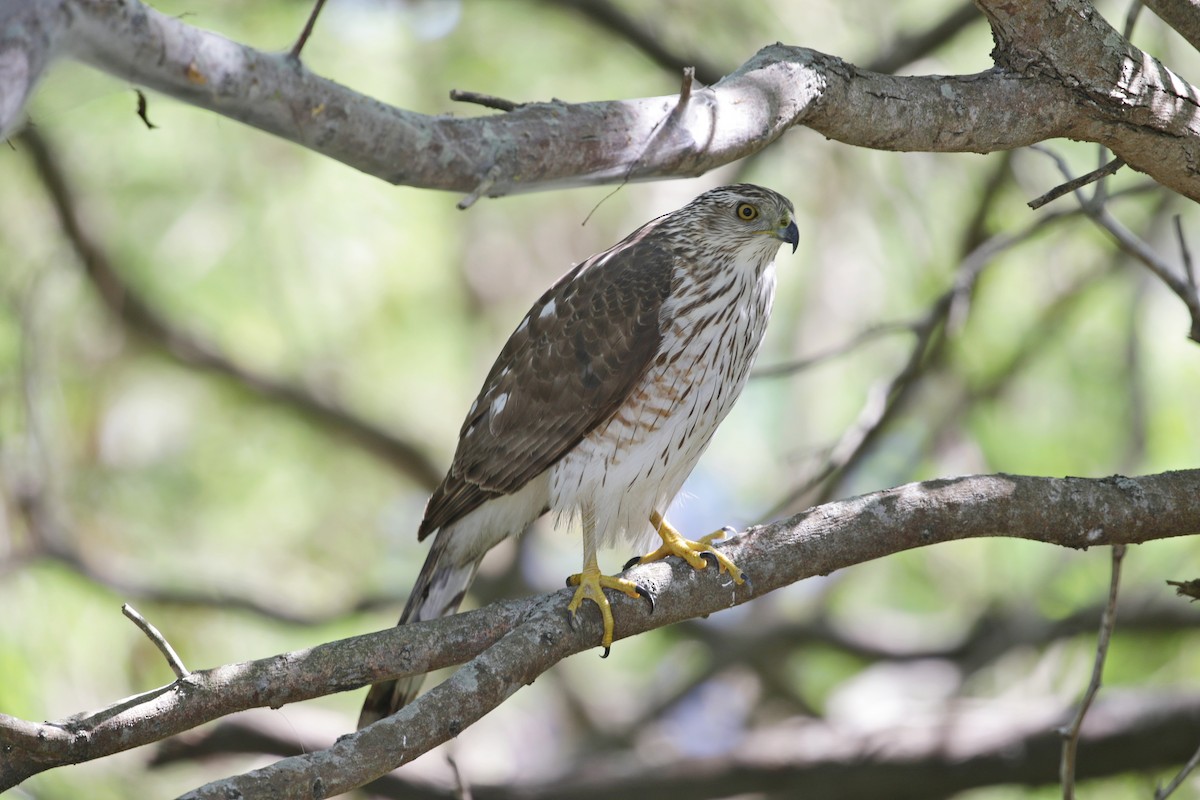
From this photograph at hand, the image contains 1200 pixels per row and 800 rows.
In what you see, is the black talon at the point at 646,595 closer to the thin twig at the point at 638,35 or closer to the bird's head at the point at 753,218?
the bird's head at the point at 753,218

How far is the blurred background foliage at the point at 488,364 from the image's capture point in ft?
21.3

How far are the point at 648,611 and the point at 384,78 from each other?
15.4ft

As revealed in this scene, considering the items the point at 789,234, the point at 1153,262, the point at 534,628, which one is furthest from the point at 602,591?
the point at 1153,262

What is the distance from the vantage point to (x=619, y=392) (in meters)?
4.11

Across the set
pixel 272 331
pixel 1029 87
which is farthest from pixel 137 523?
pixel 1029 87

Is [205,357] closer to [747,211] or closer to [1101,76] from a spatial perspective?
[747,211]

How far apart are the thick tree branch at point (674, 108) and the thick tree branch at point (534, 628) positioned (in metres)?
0.95

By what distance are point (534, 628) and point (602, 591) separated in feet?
1.66

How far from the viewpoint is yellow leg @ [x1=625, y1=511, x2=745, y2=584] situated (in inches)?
143

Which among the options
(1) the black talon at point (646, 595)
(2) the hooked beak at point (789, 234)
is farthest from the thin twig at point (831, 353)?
(1) the black talon at point (646, 595)

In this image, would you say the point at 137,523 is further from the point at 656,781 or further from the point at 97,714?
the point at 97,714

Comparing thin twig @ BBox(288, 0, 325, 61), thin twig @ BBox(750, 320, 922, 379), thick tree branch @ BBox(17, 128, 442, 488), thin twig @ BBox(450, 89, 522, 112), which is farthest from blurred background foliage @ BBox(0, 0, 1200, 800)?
thin twig @ BBox(288, 0, 325, 61)

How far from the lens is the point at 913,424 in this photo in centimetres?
726

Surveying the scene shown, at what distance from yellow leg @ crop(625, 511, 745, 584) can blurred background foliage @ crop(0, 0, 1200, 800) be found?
201 centimetres
